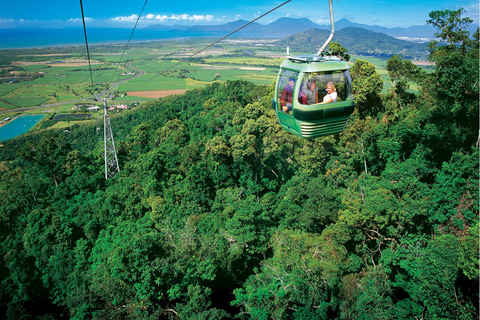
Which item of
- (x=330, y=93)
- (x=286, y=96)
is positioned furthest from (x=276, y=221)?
(x=330, y=93)

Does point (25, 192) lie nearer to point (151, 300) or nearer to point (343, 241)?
point (151, 300)

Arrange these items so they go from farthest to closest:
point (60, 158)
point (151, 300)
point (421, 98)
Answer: point (60, 158) → point (421, 98) → point (151, 300)

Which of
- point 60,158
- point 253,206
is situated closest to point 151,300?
point 253,206

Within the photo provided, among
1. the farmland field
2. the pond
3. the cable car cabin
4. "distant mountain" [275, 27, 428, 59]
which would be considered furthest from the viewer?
the farmland field

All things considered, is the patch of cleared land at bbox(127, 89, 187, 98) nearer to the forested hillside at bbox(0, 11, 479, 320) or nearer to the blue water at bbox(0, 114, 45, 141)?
the blue water at bbox(0, 114, 45, 141)

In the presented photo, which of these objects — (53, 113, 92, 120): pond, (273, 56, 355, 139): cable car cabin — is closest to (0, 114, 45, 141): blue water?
(53, 113, 92, 120): pond

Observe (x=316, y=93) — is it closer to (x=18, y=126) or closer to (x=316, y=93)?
(x=316, y=93)
